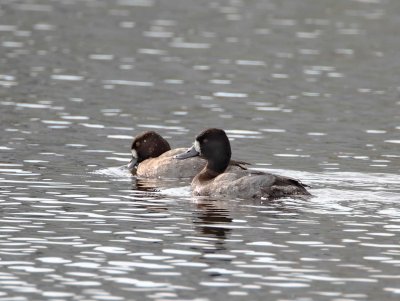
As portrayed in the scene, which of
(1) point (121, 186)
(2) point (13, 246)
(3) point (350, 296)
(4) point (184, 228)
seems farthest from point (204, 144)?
(3) point (350, 296)

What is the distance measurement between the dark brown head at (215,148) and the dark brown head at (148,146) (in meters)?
2.40

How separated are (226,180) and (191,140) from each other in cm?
575

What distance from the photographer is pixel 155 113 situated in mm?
26609

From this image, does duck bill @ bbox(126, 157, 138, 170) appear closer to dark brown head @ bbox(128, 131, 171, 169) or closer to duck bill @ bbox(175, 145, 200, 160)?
dark brown head @ bbox(128, 131, 171, 169)

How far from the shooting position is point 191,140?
23.7 meters

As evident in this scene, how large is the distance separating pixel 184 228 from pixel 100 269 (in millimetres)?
2467

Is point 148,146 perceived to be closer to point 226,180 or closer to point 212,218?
point 226,180

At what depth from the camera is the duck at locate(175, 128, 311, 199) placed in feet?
57.5

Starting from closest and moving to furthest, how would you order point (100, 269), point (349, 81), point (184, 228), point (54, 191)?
point (100, 269) < point (184, 228) < point (54, 191) < point (349, 81)

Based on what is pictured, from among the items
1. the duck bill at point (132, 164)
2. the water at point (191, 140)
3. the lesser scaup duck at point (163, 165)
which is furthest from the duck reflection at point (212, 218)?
the duck bill at point (132, 164)

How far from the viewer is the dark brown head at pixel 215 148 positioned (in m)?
18.9

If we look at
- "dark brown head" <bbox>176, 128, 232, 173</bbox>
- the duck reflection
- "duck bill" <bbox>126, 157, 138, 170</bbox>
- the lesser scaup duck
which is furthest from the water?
"dark brown head" <bbox>176, 128, 232, 173</bbox>

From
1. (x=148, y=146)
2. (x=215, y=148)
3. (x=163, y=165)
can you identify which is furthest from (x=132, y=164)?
(x=215, y=148)

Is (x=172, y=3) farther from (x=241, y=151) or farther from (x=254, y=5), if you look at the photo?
(x=241, y=151)
